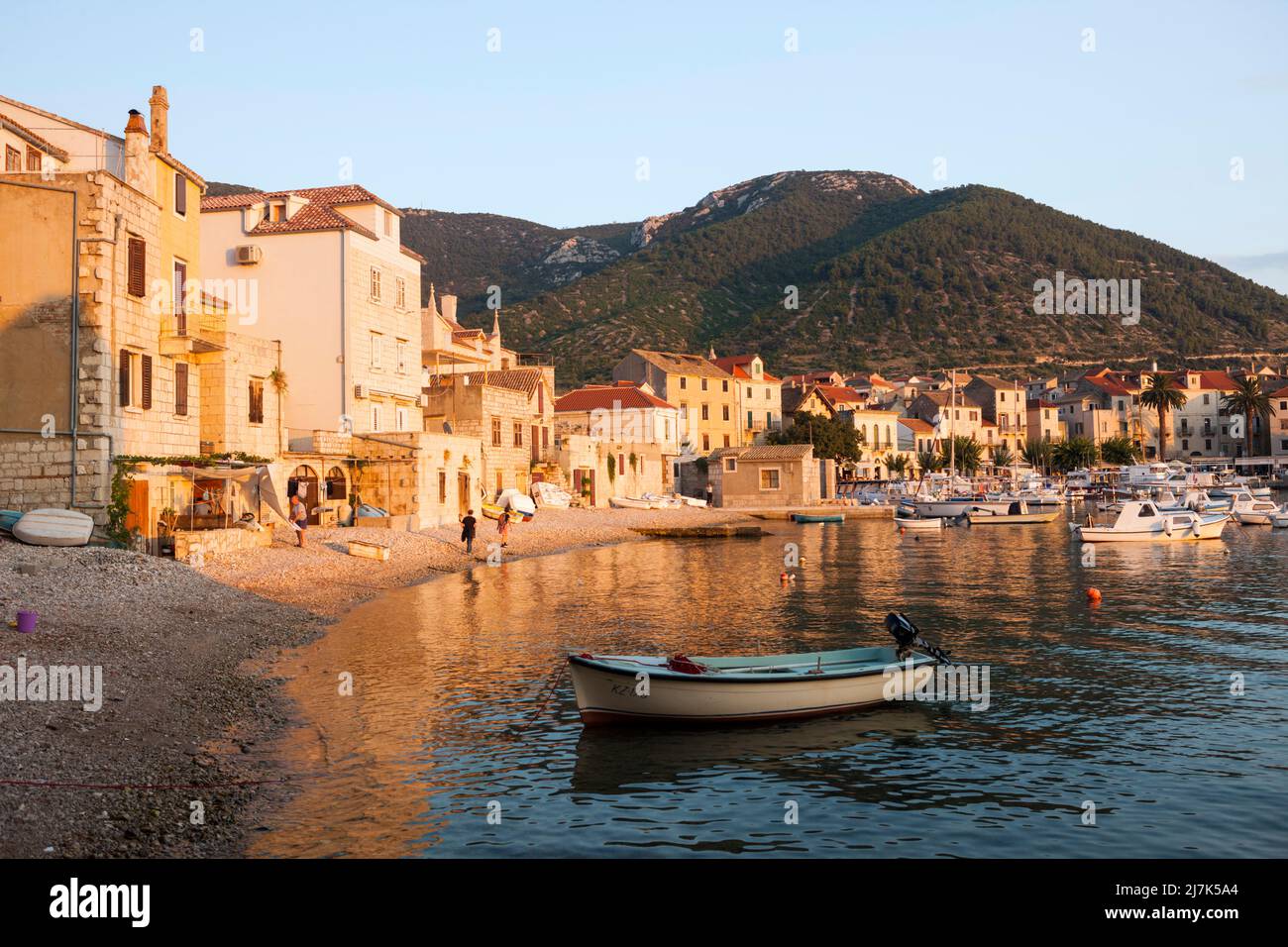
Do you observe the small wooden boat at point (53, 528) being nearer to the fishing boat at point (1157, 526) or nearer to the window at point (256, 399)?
the window at point (256, 399)

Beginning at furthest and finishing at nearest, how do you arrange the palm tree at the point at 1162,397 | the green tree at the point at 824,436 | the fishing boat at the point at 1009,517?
the palm tree at the point at 1162,397, the green tree at the point at 824,436, the fishing boat at the point at 1009,517

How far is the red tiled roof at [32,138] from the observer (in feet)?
107

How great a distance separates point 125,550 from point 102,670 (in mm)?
12388

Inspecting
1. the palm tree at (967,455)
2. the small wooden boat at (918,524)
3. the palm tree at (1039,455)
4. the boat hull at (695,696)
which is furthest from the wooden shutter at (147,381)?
the palm tree at (1039,455)

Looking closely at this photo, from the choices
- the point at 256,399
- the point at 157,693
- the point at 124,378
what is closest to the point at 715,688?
the point at 157,693

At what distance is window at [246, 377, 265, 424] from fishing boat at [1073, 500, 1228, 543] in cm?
4248

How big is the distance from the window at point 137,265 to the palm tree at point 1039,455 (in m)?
119

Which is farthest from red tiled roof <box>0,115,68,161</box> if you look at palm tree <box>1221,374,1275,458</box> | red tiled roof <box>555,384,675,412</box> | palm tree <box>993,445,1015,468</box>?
palm tree <box>1221,374,1275,458</box>

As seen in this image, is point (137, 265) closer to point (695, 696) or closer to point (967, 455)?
point (695, 696)

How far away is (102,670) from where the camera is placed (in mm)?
17484

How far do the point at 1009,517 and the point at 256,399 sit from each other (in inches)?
2130

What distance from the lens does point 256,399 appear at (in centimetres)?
4075

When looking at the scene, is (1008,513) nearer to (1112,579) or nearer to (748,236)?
(1112,579)
